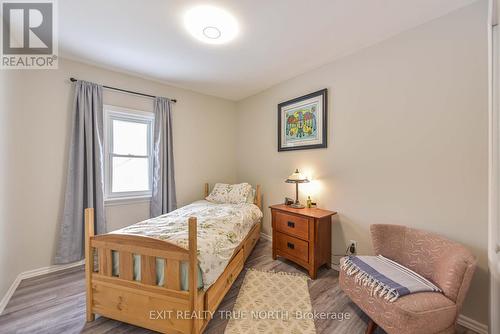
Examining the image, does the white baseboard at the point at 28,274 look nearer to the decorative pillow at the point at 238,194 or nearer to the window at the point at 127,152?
the window at the point at 127,152

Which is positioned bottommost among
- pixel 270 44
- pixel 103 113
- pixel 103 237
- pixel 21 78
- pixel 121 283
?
pixel 121 283

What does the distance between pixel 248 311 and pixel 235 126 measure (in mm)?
3157

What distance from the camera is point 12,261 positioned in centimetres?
204

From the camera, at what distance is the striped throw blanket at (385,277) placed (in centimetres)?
131

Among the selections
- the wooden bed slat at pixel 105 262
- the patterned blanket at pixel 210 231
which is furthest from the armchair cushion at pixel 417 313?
the wooden bed slat at pixel 105 262

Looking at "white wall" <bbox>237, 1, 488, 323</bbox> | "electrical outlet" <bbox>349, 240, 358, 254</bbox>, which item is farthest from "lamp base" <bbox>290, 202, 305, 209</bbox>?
"electrical outlet" <bbox>349, 240, 358, 254</bbox>

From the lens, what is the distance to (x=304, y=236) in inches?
89.4

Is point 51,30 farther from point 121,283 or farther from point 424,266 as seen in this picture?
point 424,266

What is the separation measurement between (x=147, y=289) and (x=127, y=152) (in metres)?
2.13

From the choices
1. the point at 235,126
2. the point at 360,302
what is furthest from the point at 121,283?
the point at 235,126

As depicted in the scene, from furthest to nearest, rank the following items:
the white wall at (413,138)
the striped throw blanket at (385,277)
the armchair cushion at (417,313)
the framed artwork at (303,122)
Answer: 1. the framed artwork at (303,122)
2. the white wall at (413,138)
3. the striped throw blanket at (385,277)
4. the armchair cushion at (417,313)

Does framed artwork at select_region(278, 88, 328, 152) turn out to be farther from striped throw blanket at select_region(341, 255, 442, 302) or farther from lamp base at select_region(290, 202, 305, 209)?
striped throw blanket at select_region(341, 255, 442, 302)

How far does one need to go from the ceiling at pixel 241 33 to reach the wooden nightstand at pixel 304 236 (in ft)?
6.12

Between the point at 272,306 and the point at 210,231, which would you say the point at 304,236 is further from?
the point at 210,231
